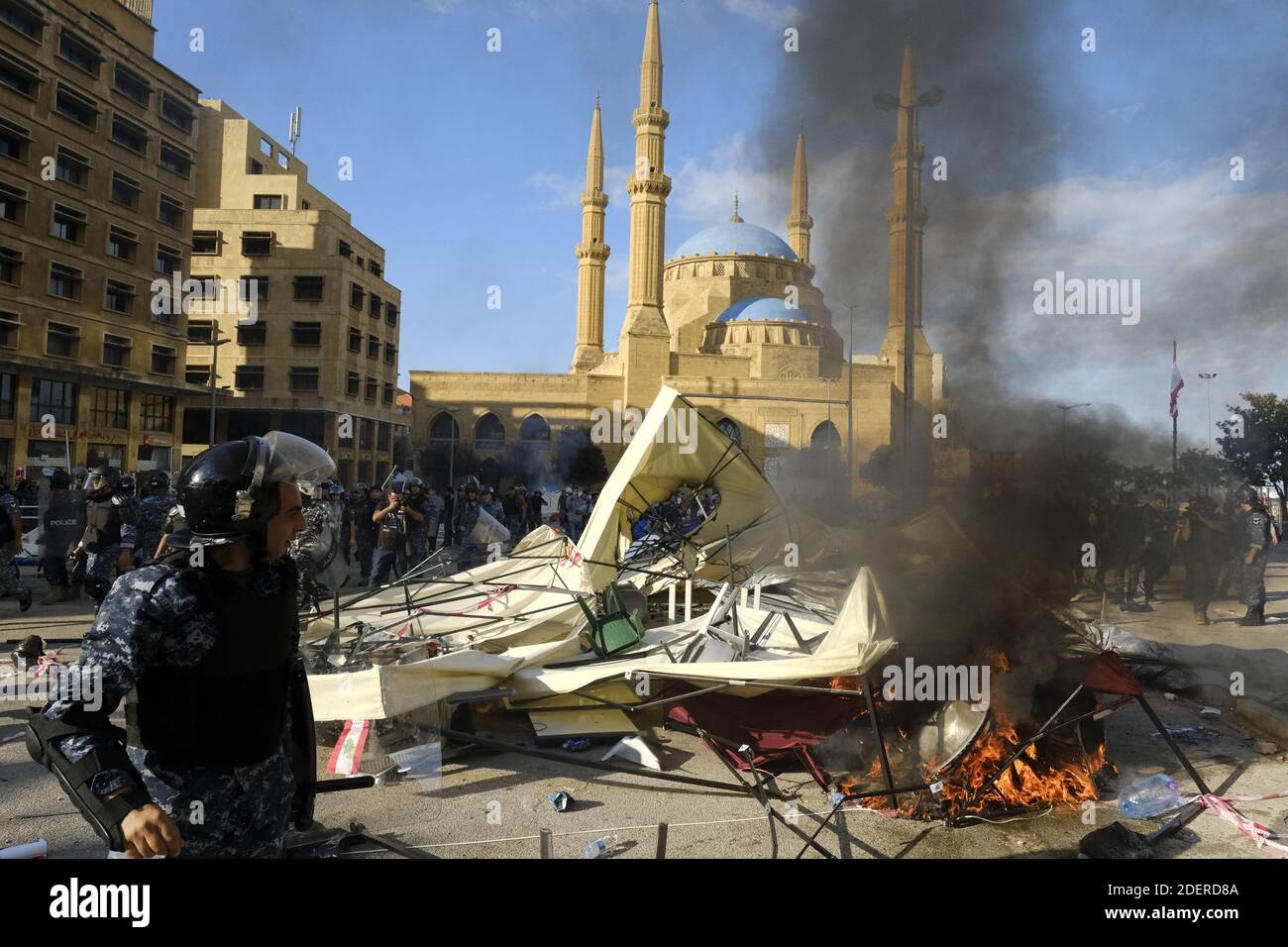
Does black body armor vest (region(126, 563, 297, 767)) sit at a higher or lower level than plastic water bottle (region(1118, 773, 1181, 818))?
higher

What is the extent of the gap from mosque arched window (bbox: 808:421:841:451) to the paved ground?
43114 mm

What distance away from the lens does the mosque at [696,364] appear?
44.6 m

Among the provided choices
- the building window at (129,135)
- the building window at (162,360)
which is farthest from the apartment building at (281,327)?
the building window at (129,135)

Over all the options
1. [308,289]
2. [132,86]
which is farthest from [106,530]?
[308,289]

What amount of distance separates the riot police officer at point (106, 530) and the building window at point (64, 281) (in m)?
25.3

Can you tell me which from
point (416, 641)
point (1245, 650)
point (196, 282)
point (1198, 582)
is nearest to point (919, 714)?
point (416, 641)

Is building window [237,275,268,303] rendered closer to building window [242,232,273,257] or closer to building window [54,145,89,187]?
building window [242,232,273,257]

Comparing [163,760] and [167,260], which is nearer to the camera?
[163,760]

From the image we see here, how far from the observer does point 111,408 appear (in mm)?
30391

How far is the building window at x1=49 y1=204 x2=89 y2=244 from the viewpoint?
2802 cm

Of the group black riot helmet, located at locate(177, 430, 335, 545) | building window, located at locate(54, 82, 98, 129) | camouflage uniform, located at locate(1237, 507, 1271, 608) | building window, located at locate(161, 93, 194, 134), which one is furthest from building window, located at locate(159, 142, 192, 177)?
camouflage uniform, located at locate(1237, 507, 1271, 608)

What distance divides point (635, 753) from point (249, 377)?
4057 centimetres

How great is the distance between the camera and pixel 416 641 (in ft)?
20.3

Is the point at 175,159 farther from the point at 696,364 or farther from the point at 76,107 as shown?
the point at 696,364
